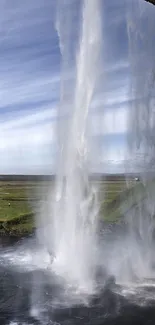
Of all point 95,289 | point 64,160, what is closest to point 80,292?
point 95,289

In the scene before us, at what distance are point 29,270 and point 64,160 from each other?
13.3 meters

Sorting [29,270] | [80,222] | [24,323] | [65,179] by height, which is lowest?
[24,323]

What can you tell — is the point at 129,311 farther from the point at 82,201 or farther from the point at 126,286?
the point at 82,201

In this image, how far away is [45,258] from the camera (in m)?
48.8

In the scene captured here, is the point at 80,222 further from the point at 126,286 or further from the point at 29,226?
the point at 29,226

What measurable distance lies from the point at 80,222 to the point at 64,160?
712cm

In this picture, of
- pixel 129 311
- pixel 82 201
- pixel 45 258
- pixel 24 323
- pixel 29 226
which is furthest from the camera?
pixel 29 226

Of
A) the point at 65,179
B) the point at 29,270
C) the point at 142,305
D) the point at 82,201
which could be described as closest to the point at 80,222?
the point at 82,201

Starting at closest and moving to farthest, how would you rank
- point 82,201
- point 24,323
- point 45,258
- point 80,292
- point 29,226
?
point 24,323, point 80,292, point 82,201, point 45,258, point 29,226

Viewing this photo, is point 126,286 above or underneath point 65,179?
underneath

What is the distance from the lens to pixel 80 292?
34.6m

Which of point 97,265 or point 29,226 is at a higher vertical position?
point 29,226

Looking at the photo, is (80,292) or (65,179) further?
(65,179)

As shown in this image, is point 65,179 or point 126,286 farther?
point 65,179
